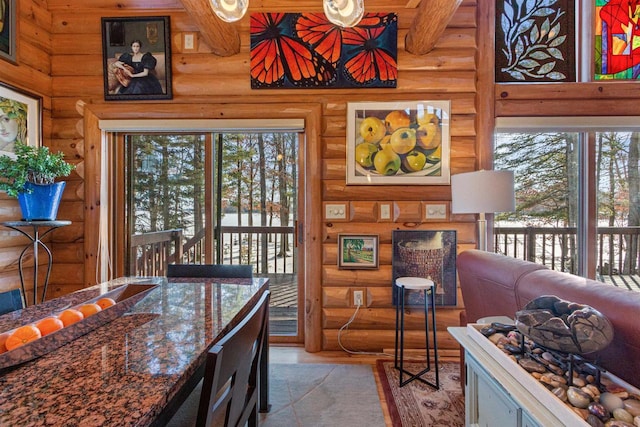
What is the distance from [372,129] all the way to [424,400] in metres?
2.03

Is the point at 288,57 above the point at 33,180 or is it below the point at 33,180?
above

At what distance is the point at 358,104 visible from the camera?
254 cm

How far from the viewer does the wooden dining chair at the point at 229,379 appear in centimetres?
65

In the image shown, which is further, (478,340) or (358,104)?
(358,104)

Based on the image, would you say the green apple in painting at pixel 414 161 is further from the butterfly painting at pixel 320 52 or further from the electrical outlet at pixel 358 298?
the electrical outlet at pixel 358 298

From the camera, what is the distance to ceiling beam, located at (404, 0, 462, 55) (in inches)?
77.1

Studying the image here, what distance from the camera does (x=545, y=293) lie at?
1.08 m

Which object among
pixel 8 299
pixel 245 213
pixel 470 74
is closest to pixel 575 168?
pixel 470 74

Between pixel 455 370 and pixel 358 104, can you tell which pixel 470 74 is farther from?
pixel 455 370

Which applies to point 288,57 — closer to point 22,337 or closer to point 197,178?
point 197,178

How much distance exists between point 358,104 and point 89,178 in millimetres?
2429

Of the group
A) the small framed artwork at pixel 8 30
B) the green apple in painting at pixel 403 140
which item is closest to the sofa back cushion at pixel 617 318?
the green apple in painting at pixel 403 140

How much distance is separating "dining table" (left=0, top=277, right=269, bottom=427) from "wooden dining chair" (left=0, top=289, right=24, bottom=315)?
0.20m

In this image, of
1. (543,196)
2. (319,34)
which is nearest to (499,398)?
(543,196)
